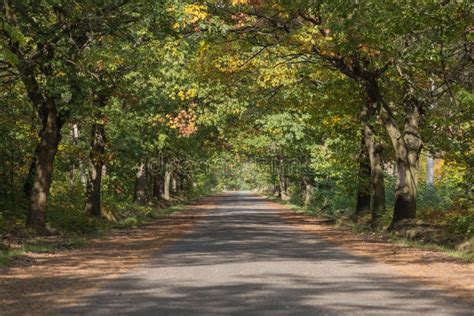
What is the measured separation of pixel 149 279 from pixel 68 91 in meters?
9.22

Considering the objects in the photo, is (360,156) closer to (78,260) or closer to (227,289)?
(78,260)

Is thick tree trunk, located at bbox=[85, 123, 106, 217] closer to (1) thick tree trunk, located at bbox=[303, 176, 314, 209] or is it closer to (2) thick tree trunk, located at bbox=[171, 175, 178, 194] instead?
(1) thick tree trunk, located at bbox=[303, 176, 314, 209]

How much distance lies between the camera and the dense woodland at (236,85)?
56.2 feet

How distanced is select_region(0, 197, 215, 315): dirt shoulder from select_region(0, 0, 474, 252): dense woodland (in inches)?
165

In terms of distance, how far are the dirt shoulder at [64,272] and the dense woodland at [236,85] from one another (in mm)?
4181

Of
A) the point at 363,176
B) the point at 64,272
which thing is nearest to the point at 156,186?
the point at 363,176

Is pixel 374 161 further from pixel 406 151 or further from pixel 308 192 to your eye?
pixel 308 192

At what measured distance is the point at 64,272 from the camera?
39.2 feet

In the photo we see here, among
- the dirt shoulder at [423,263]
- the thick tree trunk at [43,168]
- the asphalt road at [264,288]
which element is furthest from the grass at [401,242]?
the thick tree trunk at [43,168]

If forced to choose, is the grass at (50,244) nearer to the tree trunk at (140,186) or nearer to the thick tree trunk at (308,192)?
the tree trunk at (140,186)

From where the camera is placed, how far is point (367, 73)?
21.7 meters

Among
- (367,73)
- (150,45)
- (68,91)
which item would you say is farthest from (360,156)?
(68,91)

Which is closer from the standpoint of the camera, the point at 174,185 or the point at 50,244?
the point at 50,244

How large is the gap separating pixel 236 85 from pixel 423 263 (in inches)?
534
